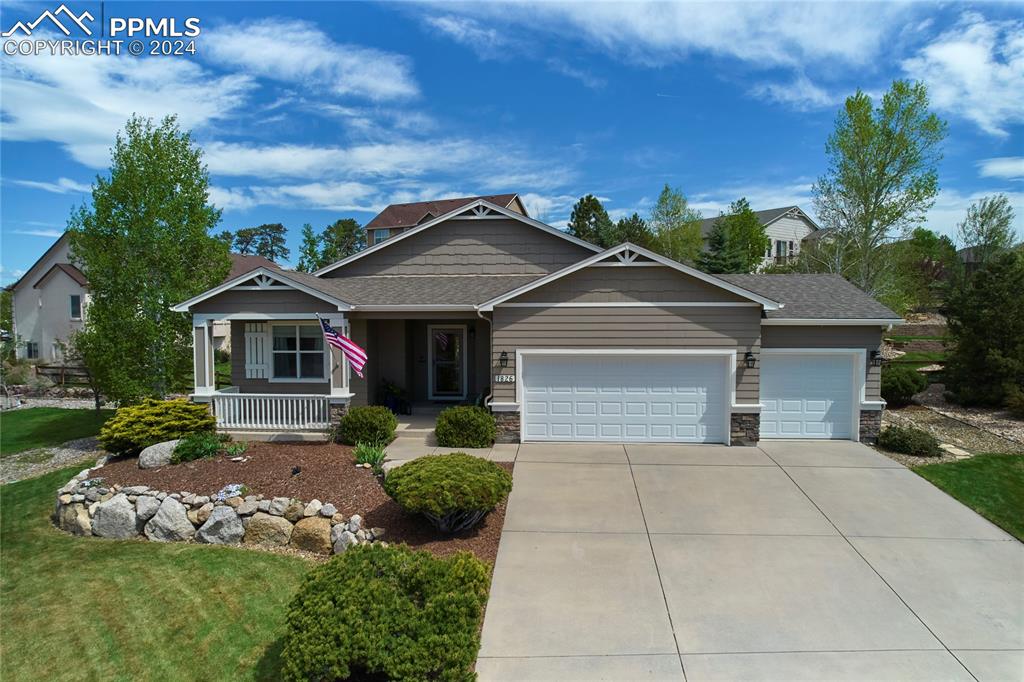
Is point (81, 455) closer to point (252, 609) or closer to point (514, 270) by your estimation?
point (252, 609)

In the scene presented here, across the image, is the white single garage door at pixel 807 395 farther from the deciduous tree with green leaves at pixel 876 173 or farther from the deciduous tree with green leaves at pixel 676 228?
the deciduous tree with green leaves at pixel 676 228

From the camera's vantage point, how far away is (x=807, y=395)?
12.7 meters

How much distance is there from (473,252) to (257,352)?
632 centimetres

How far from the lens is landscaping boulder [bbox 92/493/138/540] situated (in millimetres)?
8891

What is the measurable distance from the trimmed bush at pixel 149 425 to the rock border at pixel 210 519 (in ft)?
6.06

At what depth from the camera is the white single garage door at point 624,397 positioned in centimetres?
1238

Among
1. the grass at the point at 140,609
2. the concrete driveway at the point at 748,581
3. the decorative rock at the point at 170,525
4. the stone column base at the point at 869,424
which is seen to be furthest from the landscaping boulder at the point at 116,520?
the stone column base at the point at 869,424

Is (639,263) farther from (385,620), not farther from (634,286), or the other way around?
(385,620)

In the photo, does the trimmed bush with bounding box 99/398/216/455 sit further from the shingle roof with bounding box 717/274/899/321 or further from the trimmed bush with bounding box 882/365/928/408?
the trimmed bush with bounding box 882/365/928/408

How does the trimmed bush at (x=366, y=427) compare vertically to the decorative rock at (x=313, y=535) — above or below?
above

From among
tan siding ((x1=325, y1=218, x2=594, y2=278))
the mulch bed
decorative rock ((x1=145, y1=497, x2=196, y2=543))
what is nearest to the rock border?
decorative rock ((x1=145, y1=497, x2=196, y2=543))

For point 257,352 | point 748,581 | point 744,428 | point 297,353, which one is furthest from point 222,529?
point 744,428

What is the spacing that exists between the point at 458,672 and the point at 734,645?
8.89 ft

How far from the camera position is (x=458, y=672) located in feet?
14.9
